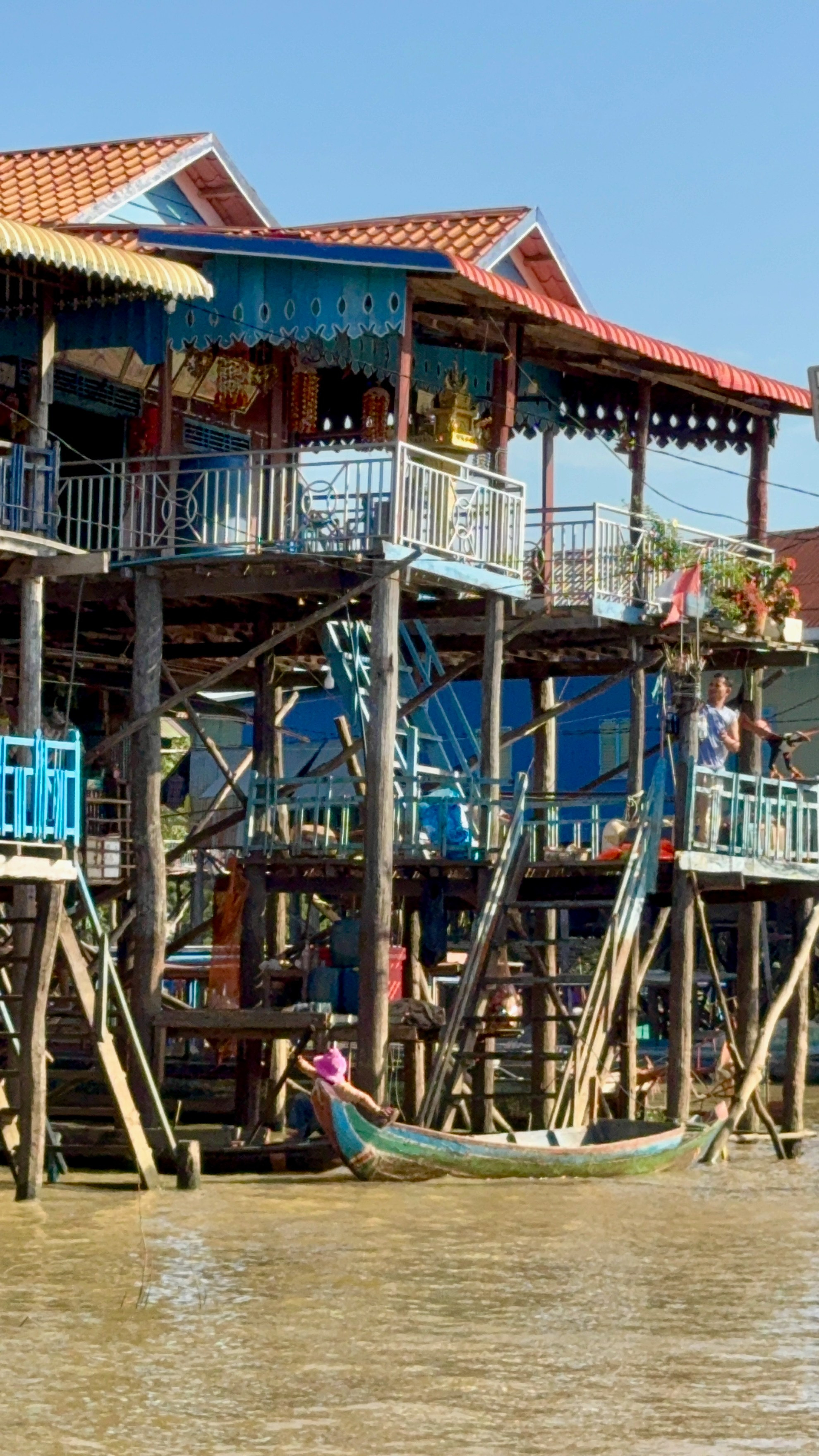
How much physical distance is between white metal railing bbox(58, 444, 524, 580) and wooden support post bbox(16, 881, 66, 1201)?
13.4ft

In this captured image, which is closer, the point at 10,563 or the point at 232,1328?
the point at 232,1328

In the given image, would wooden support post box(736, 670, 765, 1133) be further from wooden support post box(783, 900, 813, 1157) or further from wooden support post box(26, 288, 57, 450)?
wooden support post box(26, 288, 57, 450)

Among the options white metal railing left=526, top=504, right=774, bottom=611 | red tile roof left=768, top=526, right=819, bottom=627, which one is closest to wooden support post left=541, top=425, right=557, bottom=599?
white metal railing left=526, top=504, right=774, bottom=611

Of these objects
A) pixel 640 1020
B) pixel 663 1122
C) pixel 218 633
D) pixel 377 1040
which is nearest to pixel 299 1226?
pixel 377 1040

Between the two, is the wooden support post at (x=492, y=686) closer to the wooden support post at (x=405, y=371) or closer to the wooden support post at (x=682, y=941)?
the wooden support post at (x=682, y=941)

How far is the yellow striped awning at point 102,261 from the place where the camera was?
18156 mm

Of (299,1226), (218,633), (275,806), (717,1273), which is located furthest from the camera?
(218,633)

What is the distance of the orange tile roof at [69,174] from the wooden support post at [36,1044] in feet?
23.5

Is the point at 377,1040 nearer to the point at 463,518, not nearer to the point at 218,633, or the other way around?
the point at 463,518

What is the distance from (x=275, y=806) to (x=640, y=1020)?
14328 mm

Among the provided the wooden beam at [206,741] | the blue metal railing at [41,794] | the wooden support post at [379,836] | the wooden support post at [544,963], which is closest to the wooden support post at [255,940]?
the wooden beam at [206,741]

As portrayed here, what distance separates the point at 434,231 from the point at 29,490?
211 inches

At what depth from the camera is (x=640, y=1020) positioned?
35438 millimetres

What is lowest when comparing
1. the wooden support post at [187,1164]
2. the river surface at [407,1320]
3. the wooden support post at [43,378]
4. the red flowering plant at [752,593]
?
the river surface at [407,1320]
